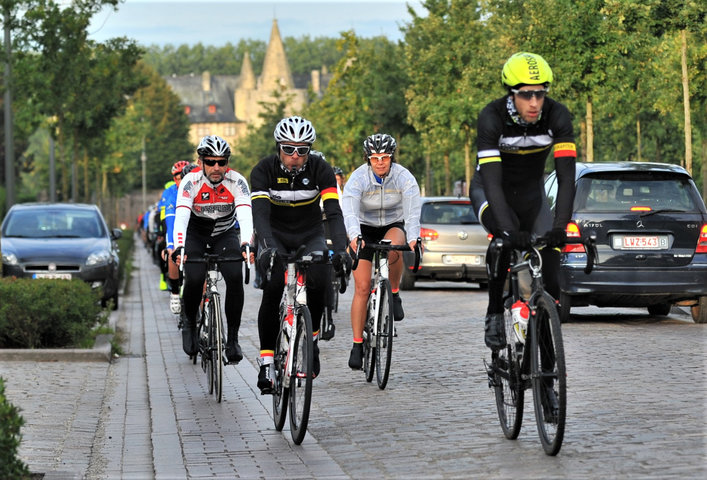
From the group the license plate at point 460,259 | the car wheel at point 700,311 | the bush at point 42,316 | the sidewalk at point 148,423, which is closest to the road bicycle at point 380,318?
the sidewalk at point 148,423

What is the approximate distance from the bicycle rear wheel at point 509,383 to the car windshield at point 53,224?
1459 cm

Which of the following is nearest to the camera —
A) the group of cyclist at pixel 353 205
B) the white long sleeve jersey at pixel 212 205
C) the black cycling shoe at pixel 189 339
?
the group of cyclist at pixel 353 205

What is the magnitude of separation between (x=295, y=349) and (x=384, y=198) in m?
3.00

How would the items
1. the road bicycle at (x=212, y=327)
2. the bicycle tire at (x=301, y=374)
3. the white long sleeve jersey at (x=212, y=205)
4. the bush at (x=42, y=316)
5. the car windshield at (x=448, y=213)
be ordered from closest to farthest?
the bicycle tire at (x=301, y=374), the road bicycle at (x=212, y=327), the white long sleeve jersey at (x=212, y=205), the bush at (x=42, y=316), the car windshield at (x=448, y=213)

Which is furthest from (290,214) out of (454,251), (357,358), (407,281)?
(407,281)

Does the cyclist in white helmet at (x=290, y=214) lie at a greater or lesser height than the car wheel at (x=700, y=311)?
greater

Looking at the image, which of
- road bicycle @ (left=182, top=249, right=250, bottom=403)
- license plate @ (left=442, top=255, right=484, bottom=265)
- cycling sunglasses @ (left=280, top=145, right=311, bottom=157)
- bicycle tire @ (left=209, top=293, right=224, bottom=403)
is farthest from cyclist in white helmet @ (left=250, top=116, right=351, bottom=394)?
license plate @ (left=442, top=255, right=484, bottom=265)

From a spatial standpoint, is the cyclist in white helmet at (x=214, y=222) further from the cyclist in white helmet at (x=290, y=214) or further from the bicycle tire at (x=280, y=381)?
the bicycle tire at (x=280, y=381)

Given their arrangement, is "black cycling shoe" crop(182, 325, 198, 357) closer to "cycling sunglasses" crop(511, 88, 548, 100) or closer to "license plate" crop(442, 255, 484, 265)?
"cycling sunglasses" crop(511, 88, 548, 100)

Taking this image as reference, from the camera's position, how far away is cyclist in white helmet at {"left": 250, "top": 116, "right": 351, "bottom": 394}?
841cm

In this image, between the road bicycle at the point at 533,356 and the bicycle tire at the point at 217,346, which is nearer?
the road bicycle at the point at 533,356

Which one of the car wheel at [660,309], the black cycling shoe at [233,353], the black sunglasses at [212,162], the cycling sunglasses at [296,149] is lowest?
the car wheel at [660,309]

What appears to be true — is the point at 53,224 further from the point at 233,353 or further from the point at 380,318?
the point at 380,318

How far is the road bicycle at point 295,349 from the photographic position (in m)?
7.81
